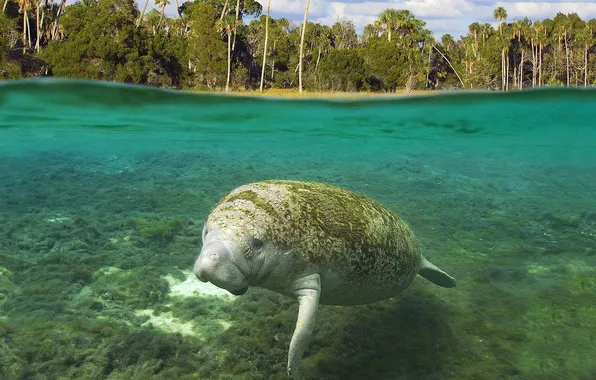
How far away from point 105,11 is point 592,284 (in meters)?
35.5

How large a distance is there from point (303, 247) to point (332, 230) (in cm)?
27

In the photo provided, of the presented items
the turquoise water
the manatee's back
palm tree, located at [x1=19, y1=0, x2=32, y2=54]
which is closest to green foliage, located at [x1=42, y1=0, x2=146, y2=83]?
palm tree, located at [x1=19, y1=0, x2=32, y2=54]

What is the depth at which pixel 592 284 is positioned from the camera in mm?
5738

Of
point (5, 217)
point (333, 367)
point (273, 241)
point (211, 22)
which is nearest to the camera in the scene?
point (273, 241)

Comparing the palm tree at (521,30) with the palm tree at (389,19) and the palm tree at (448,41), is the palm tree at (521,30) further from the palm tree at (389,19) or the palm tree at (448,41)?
the palm tree at (389,19)

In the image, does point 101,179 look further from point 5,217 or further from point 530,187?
point 530,187

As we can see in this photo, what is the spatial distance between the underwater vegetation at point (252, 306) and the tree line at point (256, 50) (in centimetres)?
1659

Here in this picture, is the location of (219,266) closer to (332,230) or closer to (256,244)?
(256,244)

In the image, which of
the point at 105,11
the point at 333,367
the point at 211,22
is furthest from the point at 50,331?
the point at 211,22

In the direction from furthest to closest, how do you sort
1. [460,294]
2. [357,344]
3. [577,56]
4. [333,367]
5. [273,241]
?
[577,56], [460,294], [357,344], [333,367], [273,241]

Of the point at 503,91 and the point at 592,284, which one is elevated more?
the point at 503,91

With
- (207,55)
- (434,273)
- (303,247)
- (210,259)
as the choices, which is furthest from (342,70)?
(210,259)

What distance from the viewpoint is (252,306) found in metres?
4.91

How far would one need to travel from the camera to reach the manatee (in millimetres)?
2699
